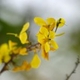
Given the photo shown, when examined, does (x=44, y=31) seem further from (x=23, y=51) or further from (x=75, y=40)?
(x=75, y=40)

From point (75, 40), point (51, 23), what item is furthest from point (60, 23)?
point (75, 40)

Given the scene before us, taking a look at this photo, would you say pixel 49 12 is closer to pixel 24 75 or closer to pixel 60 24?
pixel 24 75

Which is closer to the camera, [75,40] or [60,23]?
[60,23]

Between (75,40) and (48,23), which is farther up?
(48,23)

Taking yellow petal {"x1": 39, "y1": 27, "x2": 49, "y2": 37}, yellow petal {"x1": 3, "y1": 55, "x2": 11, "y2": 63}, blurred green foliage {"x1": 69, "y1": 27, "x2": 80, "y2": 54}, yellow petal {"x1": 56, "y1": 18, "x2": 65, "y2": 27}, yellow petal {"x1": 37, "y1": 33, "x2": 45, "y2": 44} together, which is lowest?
blurred green foliage {"x1": 69, "y1": 27, "x2": 80, "y2": 54}

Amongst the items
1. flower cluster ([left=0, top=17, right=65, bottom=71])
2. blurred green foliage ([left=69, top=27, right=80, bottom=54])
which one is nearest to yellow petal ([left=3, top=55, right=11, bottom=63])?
flower cluster ([left=0, top=17, right=65, bottom=71])

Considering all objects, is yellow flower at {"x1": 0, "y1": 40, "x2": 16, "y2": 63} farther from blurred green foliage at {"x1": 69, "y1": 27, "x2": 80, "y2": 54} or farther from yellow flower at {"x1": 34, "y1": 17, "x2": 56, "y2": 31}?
blurred green foliage at {"x1": 69, "y1": 27, "x2": 80, "y2": 54}

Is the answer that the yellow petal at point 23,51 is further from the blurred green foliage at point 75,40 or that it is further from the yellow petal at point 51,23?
the blurred green foliage at point 75,40

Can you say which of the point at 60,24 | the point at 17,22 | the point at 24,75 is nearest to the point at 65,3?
the point at 17,22
